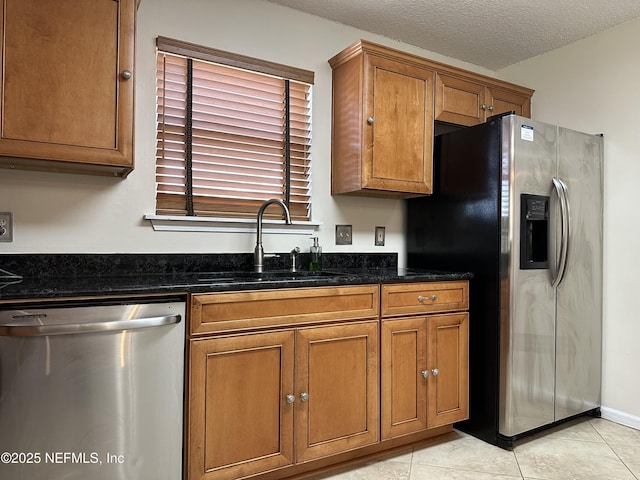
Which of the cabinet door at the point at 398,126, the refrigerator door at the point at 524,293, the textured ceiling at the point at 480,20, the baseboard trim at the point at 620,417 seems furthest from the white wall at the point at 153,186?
the baseboard trim at the point at 620,417

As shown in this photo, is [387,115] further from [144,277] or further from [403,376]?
[144,277]

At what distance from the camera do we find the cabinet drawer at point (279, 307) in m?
1.74

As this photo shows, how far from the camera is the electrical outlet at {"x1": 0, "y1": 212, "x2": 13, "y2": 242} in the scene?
1909mm

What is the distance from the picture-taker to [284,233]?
102 inches

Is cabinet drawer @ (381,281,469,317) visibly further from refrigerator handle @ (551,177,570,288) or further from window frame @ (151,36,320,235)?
window frame @ (151,36,320,235)

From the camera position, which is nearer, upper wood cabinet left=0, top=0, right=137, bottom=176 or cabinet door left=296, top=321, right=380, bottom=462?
upper wood cabinet left=0, top=0, right=137, bottom=176

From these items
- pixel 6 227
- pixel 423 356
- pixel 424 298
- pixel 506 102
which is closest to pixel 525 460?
pixel 423 356

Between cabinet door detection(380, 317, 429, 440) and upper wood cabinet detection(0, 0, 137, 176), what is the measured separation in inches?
56.0

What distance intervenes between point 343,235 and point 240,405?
1297 millimetres

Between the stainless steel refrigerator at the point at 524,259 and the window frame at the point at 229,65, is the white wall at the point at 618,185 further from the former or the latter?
the window frame at the point at 229,65

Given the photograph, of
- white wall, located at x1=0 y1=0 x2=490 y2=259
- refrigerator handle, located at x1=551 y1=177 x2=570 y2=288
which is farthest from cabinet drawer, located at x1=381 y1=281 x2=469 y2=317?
white wall, located at x1=0 y1=0 x2=490 y2=259

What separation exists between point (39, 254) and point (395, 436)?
182 cm

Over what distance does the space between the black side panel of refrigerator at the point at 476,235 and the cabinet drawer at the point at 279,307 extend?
706 millimetres

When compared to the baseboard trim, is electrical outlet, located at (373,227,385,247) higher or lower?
higher
